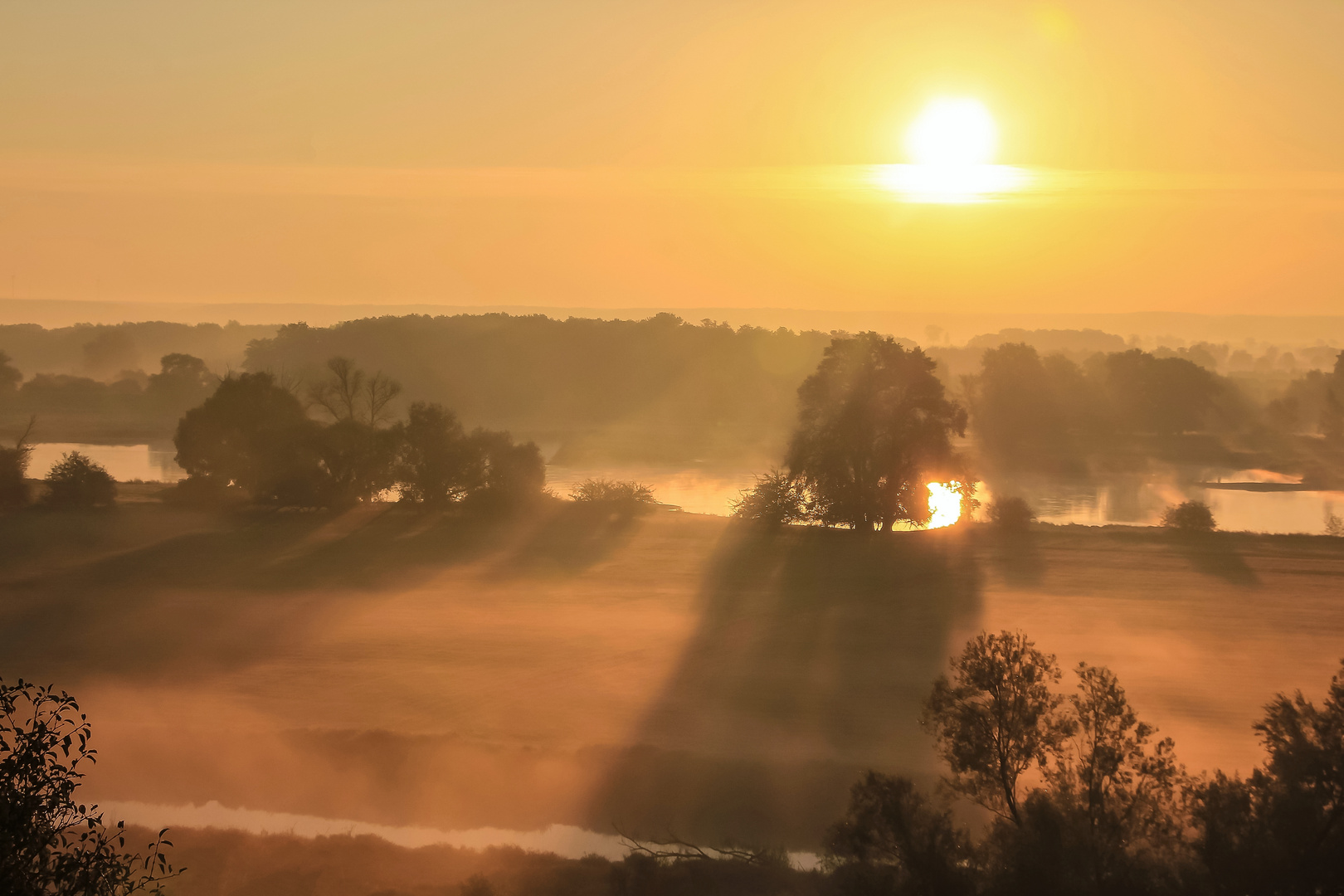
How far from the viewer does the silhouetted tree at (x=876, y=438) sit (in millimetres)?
33875

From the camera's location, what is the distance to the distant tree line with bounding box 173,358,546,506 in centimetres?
3622

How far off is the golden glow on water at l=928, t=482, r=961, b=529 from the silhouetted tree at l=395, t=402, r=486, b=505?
49.5ft

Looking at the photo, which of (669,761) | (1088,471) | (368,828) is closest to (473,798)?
(368,828)

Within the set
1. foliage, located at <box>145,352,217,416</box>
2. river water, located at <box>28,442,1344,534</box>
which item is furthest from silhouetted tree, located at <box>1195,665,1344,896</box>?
foliage, located at <box>145,352,217,416</box>

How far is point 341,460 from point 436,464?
3.23 metres

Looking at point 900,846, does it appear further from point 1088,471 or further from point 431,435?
point 1088,471

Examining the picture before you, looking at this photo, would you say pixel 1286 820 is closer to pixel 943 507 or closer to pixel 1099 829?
pixel 1099 829

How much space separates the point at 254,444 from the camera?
1494 inches

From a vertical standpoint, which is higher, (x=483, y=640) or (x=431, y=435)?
(x=431, y=435)

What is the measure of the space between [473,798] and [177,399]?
7343 centimetres

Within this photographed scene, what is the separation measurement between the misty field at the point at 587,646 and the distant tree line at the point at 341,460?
1683 millimetres

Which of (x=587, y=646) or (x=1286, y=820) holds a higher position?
(x=1286, y=820)

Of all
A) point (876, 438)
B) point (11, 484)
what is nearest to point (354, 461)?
point (11, 484)

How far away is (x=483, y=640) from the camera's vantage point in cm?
2292
